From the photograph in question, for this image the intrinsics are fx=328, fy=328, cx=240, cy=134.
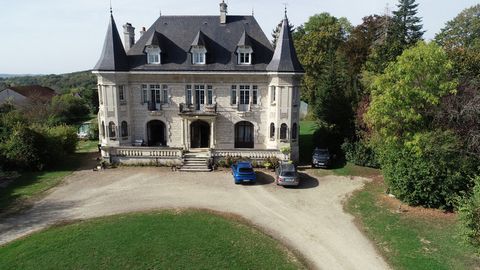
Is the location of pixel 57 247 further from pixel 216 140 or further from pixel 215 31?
pixel 215 31

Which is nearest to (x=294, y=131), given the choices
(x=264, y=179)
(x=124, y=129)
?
(x=264, y=179)

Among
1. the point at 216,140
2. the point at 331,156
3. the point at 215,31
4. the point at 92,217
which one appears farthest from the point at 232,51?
the point at 92,217

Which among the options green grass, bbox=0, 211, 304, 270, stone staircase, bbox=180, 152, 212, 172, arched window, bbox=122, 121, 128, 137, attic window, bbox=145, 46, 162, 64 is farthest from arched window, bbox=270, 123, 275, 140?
green grass, bbox=0, 211, 304, 270

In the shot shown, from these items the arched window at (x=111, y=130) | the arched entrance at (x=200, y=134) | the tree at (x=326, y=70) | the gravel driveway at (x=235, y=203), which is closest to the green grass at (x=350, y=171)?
the gravel driveway at (x=235, y=203)

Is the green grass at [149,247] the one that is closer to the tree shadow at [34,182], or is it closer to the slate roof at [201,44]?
the tree shadow at [34,182]

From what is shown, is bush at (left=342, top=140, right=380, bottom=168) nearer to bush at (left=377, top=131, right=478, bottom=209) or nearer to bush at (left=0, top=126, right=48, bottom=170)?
bush at (left=377, top=131, right=478, bottom=209)
